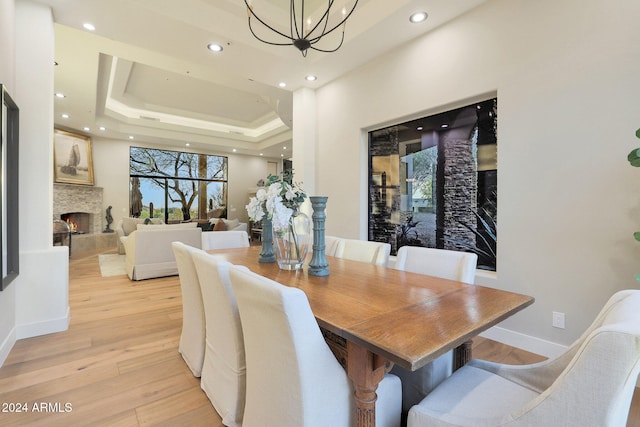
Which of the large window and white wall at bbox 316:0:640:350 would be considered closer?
white wall at bbox 316:0:640:350

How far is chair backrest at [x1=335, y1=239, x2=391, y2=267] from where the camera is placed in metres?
2.29

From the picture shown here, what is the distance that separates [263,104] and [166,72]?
2.32 meters

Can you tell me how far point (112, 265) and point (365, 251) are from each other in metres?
5.59

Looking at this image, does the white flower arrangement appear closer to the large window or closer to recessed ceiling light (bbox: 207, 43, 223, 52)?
the large window

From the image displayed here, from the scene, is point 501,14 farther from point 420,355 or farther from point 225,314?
point 225,314

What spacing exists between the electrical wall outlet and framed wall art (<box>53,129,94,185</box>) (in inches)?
382

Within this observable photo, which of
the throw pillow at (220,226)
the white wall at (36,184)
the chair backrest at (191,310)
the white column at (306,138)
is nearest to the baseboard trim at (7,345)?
the white wall at (36,184)

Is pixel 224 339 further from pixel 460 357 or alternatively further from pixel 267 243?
pixel 460 357

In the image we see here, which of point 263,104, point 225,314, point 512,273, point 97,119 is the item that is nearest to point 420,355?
point 225,314

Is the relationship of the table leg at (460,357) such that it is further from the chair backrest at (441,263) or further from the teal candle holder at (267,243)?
the teal candle holder at (267,243)

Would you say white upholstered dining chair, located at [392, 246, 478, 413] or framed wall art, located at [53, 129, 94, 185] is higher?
framed wall art, located at [53, 129, 94, 185]

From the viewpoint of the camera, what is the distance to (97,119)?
6875mm

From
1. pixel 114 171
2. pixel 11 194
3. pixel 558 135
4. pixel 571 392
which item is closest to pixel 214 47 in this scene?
pixel 11 194

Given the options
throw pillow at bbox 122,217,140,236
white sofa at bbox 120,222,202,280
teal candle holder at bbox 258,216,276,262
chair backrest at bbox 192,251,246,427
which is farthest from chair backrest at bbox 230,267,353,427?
throw pillow at bbox 122,217,140,236
